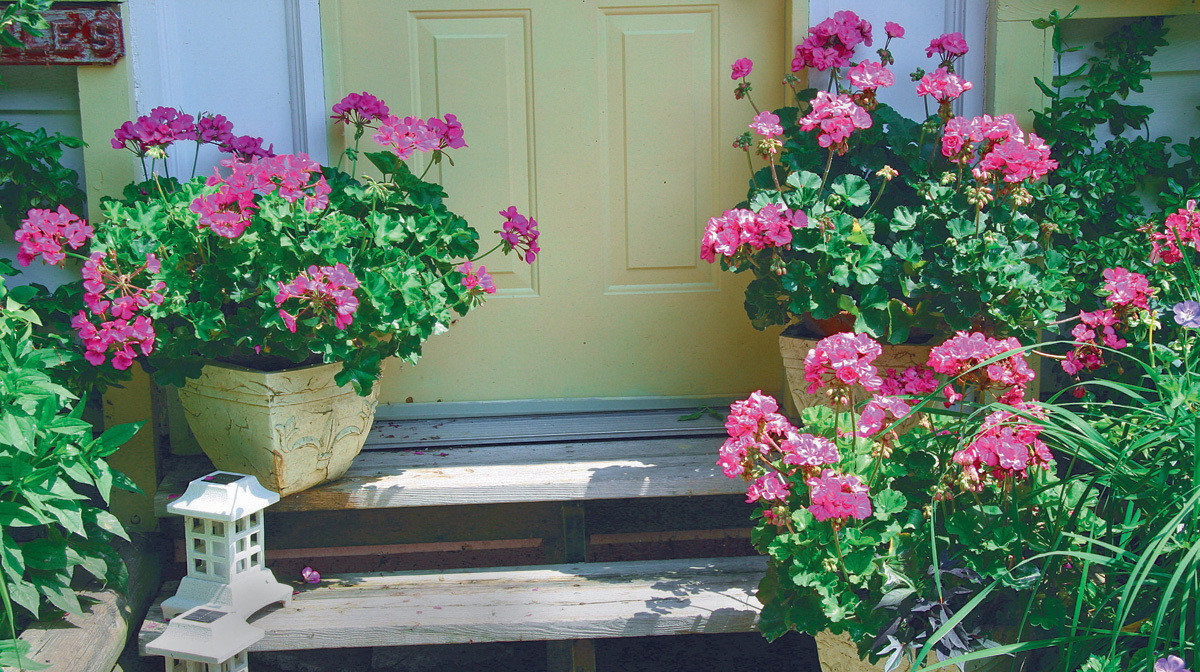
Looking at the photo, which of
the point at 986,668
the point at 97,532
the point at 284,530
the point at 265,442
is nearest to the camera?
the point at 986,668

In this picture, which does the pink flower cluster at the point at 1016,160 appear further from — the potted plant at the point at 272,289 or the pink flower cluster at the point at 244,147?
the pink flower cluster at the point at 244,147

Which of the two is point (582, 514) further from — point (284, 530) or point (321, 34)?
point (321, 34)

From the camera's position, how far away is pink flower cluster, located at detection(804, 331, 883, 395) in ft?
4.65

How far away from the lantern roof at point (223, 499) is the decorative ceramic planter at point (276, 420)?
123 mm

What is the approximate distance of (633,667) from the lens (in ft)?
7.61

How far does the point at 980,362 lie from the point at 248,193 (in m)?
1.51

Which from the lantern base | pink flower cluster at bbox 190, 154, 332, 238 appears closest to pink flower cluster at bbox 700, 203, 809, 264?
pink flower cluster at bbox 190, 154, 332, 238

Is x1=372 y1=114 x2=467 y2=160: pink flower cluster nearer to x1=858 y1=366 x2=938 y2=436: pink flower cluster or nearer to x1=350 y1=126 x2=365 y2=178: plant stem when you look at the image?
x1=350 y1=126 x2=365 y2=178: plant stem

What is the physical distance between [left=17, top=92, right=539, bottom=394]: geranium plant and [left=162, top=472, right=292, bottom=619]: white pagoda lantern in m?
0.28

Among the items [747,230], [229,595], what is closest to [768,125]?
[747,230]

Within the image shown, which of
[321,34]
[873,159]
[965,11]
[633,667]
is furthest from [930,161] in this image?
[321,34]

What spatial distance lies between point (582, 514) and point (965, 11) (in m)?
1.76

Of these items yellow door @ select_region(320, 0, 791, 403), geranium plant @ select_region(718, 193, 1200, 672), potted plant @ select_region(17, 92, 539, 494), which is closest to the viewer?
geranium plant @ select_region(718, 193, 1200, 672)

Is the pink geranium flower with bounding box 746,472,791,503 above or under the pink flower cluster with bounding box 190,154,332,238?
under
